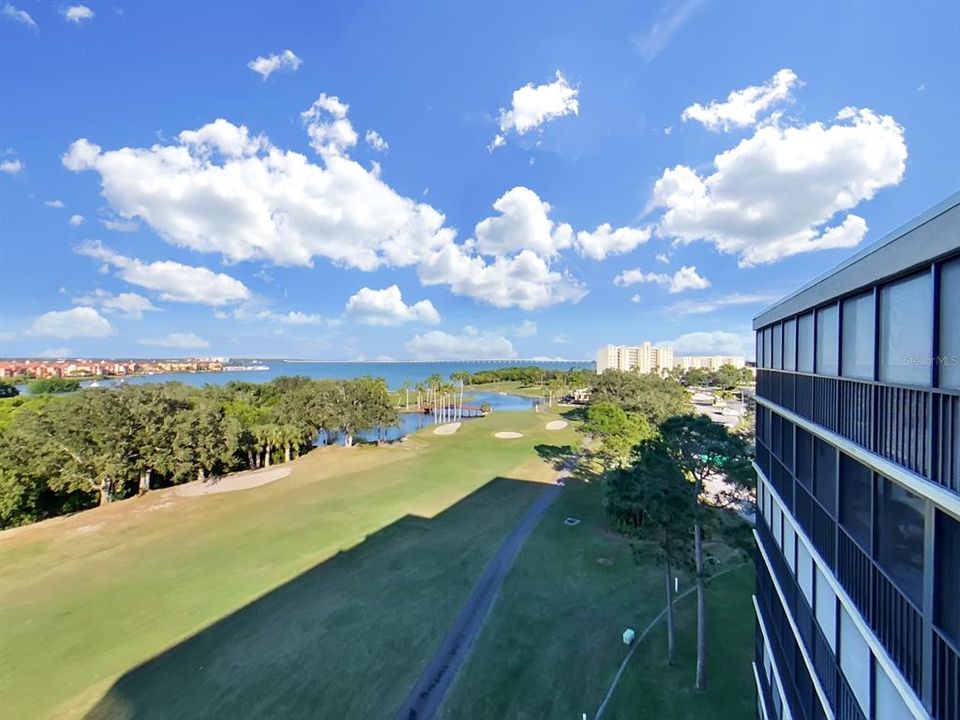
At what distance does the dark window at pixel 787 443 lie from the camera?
25.9ft

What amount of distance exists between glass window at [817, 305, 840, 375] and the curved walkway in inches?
435

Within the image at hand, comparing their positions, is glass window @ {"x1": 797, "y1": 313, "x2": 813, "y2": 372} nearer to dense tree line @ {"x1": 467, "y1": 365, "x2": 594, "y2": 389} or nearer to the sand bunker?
the sand bunker

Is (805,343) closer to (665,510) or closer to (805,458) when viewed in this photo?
(805,458)

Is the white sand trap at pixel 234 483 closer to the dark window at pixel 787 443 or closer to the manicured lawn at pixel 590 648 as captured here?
the manicured lawn at pixel 590 648

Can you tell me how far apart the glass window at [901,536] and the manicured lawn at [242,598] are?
415 inches

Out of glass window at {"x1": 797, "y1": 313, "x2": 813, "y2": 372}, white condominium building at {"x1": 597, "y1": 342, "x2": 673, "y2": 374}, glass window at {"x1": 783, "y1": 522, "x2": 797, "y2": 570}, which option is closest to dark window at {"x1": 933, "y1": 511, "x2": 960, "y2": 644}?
glass window at {"x1": 797, "y1": 313, "x2": 813, "y2": 372}

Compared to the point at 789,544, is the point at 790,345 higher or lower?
higher

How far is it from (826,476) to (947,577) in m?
3.07

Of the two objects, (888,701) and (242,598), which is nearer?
(888,701)

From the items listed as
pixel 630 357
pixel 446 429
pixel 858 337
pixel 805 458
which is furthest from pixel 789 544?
pixel 630 357

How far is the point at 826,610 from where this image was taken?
5840 mm

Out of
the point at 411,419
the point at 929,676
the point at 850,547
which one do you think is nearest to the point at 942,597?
the point at 929,676

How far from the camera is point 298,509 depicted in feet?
75.3

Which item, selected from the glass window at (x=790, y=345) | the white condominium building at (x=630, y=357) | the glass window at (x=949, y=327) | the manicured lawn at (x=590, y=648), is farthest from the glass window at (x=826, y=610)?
the white condominium building at (x=630, y=357)
